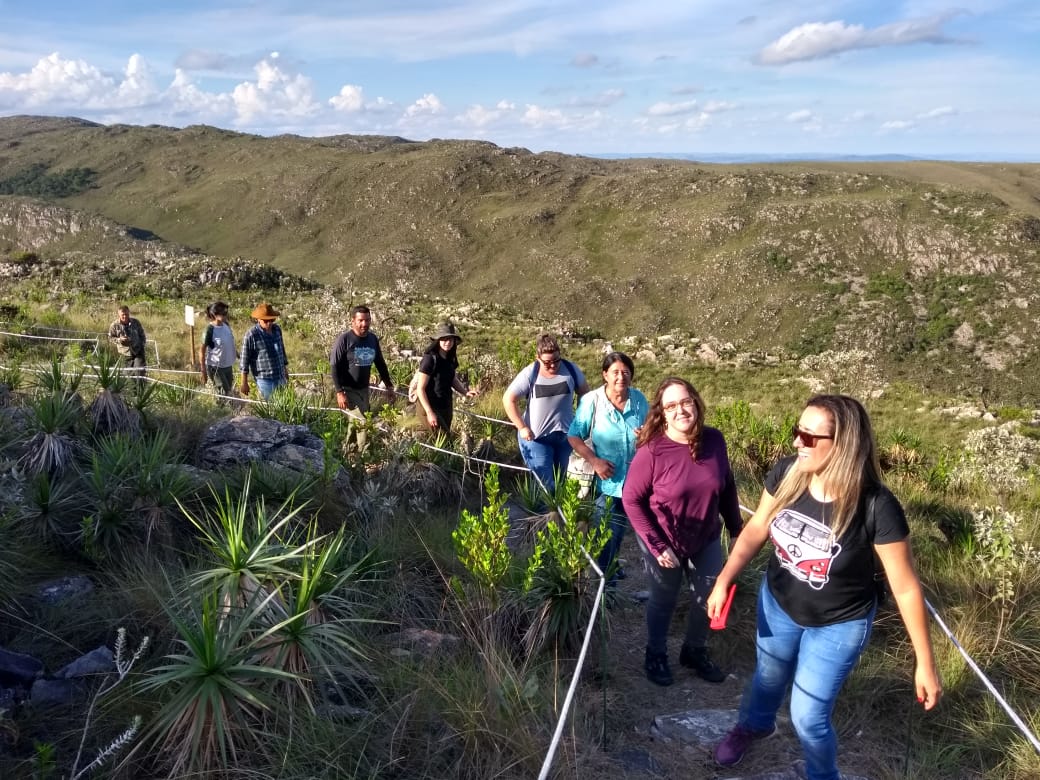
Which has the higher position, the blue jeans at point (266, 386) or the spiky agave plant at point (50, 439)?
the spiky agave plant at point (50, 439)

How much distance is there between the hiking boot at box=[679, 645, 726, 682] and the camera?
415 centimetres

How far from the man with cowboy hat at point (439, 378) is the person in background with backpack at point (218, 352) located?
10.7 feet

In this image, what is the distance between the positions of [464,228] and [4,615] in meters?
93.9

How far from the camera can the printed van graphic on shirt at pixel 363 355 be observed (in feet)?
24.1

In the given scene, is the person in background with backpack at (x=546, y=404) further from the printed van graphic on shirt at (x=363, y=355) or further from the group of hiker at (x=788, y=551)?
the printed van graphic on shirt at (x=363, y=355)

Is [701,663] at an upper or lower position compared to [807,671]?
lower

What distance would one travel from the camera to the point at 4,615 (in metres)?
3.81

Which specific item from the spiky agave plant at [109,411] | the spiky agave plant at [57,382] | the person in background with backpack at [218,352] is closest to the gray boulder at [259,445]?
the spiky agave plant at [109,411]

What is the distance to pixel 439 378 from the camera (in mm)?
6766

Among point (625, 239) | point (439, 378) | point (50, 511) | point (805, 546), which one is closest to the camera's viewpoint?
point (805, 546)

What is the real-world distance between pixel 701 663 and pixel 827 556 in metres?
1.53

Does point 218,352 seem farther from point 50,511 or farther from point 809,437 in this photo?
point 809,437

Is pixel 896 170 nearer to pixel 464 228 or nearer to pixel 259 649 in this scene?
pixel 464 228

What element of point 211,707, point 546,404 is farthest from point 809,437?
point 546,404
